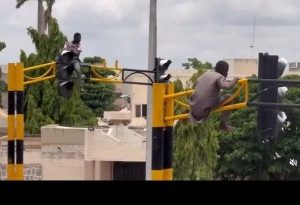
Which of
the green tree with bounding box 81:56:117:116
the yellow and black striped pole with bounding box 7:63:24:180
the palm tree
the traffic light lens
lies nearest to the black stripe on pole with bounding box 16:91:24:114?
the yellow and black striped pole with bounding box 7:63:24:180

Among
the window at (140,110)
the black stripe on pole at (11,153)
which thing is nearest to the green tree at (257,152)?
the black stripe on pole at (11,153)

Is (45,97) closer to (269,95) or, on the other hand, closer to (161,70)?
(161,70)

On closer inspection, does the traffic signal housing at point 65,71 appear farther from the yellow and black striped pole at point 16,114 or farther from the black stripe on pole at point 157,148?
the black stripe on pole at point 157,148

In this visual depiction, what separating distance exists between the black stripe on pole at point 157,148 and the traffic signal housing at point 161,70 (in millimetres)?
928

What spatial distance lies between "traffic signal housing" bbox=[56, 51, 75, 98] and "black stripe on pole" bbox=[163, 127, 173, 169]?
1893 millimetres

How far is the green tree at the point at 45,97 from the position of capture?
35.7m

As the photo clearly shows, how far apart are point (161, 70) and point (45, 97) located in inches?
921

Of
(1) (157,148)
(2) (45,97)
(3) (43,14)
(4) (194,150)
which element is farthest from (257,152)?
(3) (43,14)

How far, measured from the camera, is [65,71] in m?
13.4

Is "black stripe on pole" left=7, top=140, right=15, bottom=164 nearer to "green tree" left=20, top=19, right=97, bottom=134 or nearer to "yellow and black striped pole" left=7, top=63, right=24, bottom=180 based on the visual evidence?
"yellow and black striped pole" left=7, top=63, right=24, bottom=180

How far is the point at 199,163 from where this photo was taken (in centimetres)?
2555

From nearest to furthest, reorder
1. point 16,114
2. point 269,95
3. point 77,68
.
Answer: point 269,95 < point 16,114 < point 77,68
